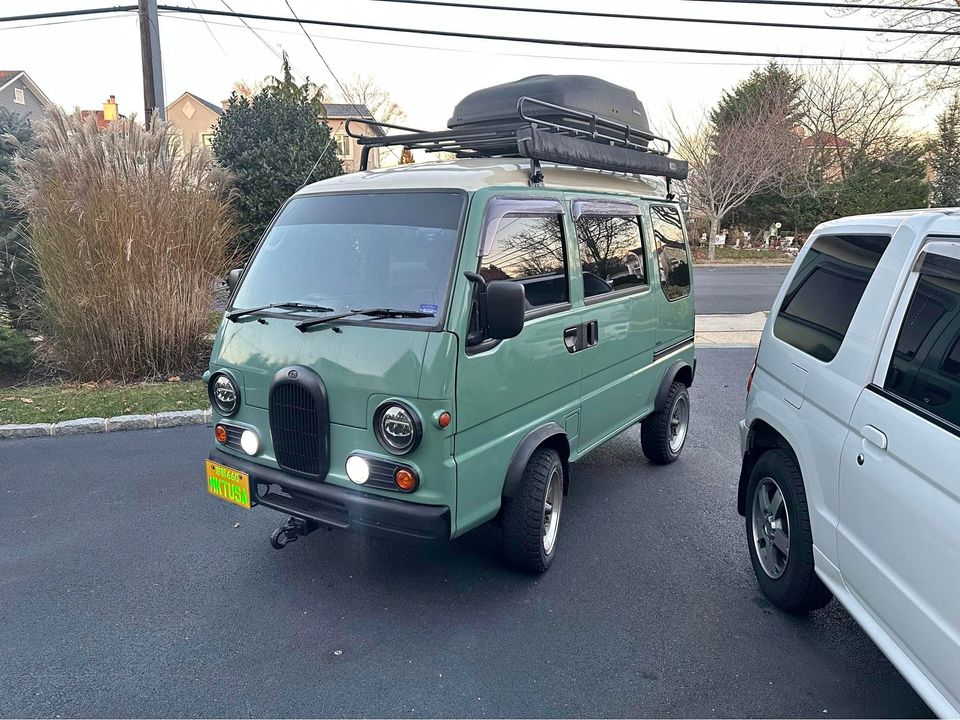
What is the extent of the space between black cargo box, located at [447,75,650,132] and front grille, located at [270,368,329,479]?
9.27 feet

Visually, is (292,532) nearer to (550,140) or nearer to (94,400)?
(550,140)

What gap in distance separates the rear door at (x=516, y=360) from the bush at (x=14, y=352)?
755 centimetres

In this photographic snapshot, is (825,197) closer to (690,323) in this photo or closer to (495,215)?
(690,323)

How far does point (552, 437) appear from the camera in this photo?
3768 mm

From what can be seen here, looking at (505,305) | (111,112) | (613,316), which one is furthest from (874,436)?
(111,112)

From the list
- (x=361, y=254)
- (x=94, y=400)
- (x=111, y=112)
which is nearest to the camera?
(x=361, y=254)

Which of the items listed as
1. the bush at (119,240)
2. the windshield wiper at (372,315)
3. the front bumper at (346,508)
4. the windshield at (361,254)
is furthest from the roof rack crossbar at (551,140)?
the bush at (119,240)

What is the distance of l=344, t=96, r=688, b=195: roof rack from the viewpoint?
3.85 metres

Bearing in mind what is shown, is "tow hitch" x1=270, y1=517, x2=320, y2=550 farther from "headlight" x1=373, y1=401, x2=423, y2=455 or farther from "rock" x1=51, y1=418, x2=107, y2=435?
"rock" x1=51, y1=418, x2=107, y2=435

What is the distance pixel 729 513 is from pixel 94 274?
695 centimetres

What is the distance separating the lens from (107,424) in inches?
251

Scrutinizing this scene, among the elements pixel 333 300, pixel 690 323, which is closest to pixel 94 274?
pixel 333 300

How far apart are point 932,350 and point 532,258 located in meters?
1.96

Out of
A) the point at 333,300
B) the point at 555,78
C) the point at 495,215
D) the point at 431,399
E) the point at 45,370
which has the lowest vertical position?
the point at 45,370
